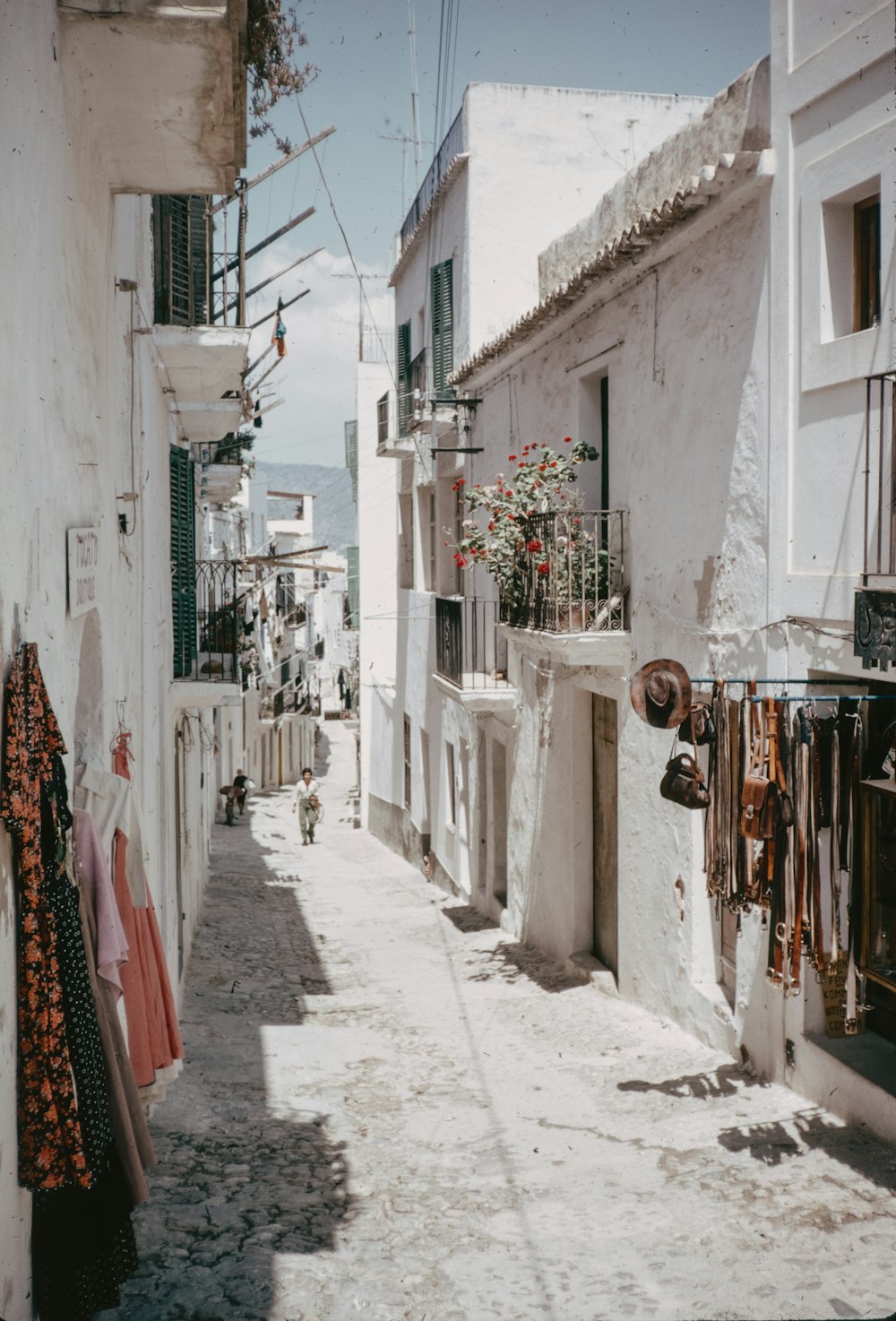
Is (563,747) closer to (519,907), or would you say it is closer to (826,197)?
(519,907)

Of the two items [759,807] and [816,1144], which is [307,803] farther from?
[759,807]

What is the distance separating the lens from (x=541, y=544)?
10766mm

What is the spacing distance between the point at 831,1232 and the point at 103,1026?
11.6ft

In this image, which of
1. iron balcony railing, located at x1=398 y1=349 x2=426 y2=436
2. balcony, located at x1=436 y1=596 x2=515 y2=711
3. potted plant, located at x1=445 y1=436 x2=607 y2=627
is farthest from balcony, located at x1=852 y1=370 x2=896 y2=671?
iron balcony railing, located at x1=398 y1=349 x2=426 y2=436

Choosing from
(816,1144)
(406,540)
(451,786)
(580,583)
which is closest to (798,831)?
(816,1144)

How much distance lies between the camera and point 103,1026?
14.8 ft

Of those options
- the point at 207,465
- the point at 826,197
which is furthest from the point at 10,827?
the point at 207,465

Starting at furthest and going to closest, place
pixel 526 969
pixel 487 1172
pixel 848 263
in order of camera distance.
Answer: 1. pixel 526 969
2. pixel 848 263
3. pixel 487 1172

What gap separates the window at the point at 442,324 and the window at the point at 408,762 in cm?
638

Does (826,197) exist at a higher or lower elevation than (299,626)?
higher

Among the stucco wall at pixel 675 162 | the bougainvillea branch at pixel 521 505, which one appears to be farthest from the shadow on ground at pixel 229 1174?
the stucco wall at pixel 675 162

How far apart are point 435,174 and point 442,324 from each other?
7.32 feet

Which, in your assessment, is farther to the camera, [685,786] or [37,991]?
[685,786]

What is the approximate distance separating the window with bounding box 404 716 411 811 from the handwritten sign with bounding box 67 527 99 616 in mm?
15747
